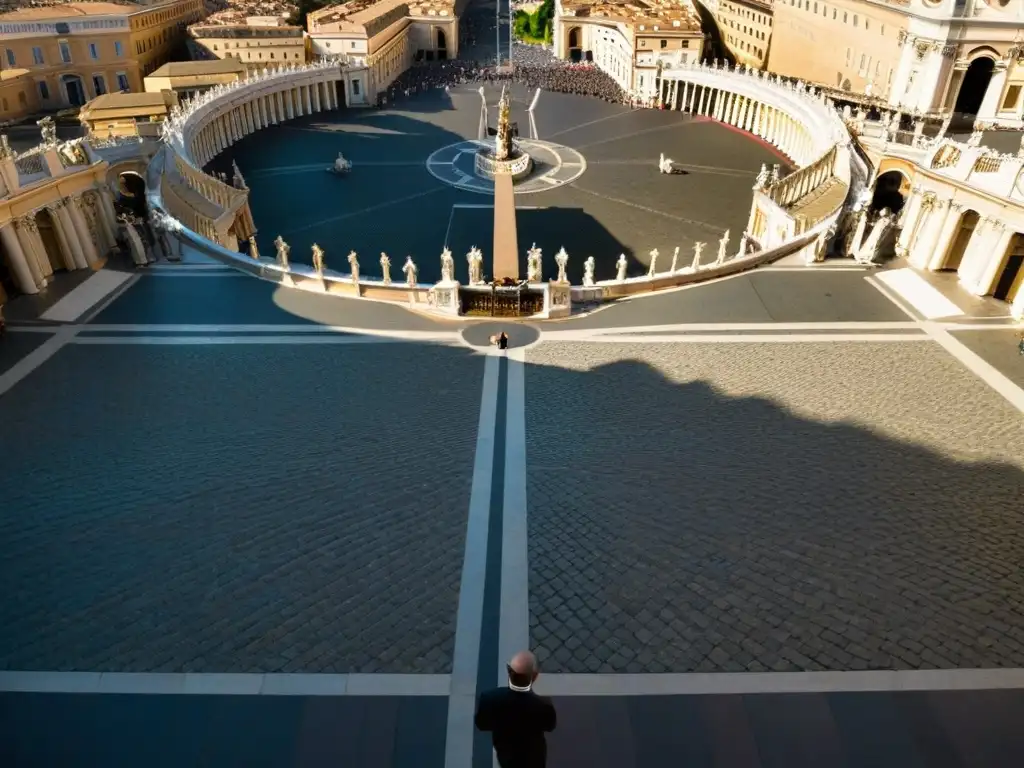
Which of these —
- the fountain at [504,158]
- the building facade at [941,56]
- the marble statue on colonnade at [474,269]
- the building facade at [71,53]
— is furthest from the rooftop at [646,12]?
the marble statue on colonnade at [474,269]

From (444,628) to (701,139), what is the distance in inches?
2400

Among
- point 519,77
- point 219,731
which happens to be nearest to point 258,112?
point 519,77

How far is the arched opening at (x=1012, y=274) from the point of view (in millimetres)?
24984

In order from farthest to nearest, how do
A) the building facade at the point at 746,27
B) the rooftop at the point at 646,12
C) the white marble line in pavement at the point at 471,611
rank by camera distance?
the building facade at the point at 746,27, the rooftop at the point at 646,12, the white marble line in pavement at the point at 471,611

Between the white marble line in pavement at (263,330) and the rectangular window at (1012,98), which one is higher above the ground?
the rectangular window at (1012,98)

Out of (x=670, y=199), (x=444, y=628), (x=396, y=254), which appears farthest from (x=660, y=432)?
(x=670, y=199)

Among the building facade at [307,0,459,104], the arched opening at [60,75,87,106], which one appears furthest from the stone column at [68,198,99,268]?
the arched opening at [60,75,87,106]

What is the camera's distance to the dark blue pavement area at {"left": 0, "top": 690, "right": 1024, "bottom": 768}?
9.56 m

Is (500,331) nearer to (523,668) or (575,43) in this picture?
(523,668)

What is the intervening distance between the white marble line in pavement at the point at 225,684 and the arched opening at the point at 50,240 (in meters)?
21.8

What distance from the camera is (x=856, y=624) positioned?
1170cm

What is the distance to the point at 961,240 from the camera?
27781 millimetres

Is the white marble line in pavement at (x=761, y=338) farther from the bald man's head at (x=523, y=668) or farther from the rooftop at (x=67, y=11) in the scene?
the rooftop at (x=67, y=11)

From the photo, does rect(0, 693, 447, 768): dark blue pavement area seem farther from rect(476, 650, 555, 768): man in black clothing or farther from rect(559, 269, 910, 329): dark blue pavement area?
rect(559, 269, 910, 329): dark blue pavement area
